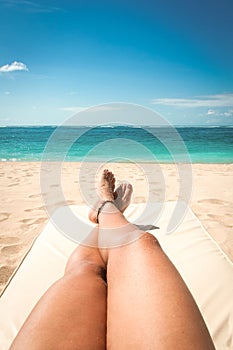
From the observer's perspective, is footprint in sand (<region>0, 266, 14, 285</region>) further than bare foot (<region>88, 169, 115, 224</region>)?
No

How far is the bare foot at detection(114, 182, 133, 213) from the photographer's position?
6.96 feet

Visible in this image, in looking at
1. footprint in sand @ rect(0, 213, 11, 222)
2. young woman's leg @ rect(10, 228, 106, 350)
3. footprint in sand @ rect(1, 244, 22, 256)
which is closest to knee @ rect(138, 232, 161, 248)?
young woman's leg @ rect(10, 228, 106, 350)

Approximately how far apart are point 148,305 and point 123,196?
1523 millimetres

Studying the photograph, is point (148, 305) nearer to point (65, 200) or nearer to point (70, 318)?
point (70, 318)

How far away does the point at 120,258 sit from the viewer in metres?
0.97

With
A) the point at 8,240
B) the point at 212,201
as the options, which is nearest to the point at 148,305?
the point at 8,240

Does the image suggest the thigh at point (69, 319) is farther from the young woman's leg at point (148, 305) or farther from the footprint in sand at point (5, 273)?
the footprint in sand at point (5, 273)

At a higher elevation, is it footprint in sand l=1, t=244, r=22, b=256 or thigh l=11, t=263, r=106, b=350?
thigh l=11, t=263, r=106, b=350

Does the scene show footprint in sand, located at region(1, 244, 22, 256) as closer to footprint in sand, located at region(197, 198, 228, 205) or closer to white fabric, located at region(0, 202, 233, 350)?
white fabric, located at region(0, 202, 233, 350)

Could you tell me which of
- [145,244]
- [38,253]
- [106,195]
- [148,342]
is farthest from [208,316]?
[106,195]

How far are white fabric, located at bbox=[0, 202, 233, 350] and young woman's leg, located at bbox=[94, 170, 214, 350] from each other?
1.29 feet

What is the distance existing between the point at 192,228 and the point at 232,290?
2.48 feet

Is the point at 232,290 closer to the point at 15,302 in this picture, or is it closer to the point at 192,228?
the point at 192,228

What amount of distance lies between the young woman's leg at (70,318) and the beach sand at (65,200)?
86 centimetres
